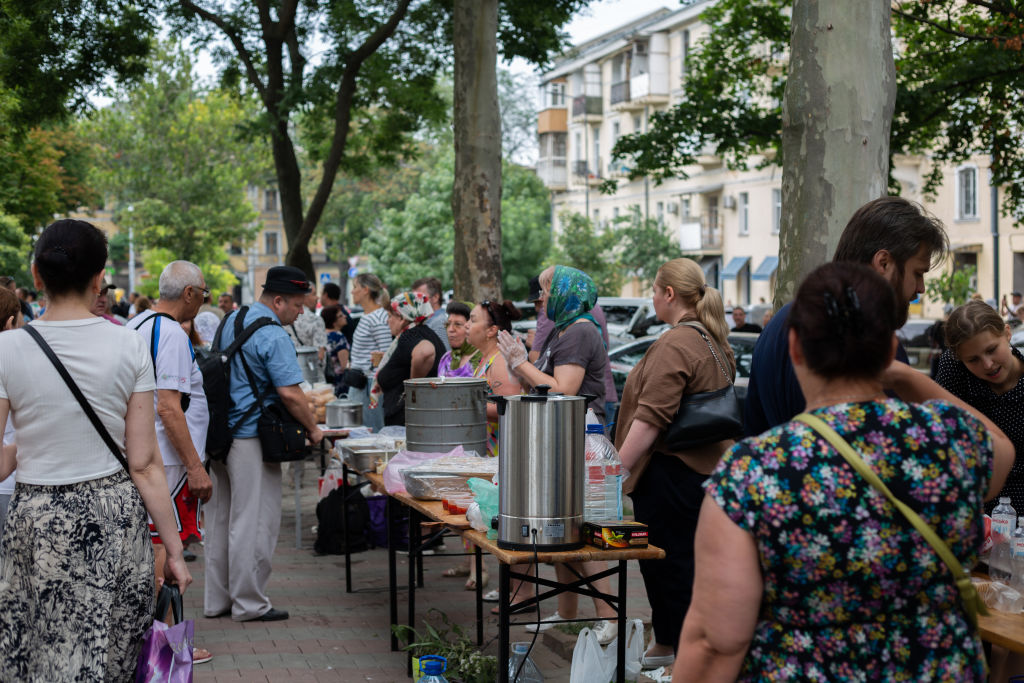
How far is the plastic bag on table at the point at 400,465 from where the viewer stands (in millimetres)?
5980

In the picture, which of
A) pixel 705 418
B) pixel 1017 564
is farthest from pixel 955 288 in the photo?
pixel 1017 564

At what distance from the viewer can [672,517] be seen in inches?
208

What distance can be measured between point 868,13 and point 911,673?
5427 mm

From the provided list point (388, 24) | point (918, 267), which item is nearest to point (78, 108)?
point (388, 24)

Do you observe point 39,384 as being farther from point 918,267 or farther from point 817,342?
point 918,267

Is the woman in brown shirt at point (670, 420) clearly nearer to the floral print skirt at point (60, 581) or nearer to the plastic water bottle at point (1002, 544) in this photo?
the plastic water bottle at point (1002, 544)

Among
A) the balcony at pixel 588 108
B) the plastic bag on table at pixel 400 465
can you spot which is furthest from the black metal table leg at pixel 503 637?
the balcony at pixel 588 108

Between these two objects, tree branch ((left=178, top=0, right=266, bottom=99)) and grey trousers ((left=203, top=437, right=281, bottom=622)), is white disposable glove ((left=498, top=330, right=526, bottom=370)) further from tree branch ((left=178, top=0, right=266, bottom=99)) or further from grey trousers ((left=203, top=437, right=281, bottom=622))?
tree branch ((left=178, top=0, right=266, bottom=99))

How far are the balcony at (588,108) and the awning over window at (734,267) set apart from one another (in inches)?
510

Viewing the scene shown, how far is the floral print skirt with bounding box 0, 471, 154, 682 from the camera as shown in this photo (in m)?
3.51

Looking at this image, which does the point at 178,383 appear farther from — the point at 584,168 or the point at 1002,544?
the point at 584,168

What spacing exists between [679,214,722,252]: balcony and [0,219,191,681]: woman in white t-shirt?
157ft

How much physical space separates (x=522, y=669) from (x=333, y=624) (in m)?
2.06

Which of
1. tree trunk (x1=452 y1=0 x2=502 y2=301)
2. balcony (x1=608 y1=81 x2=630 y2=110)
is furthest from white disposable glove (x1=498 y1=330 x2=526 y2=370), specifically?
balcony (x1=608 y1=81 x2=630 y2=110)
